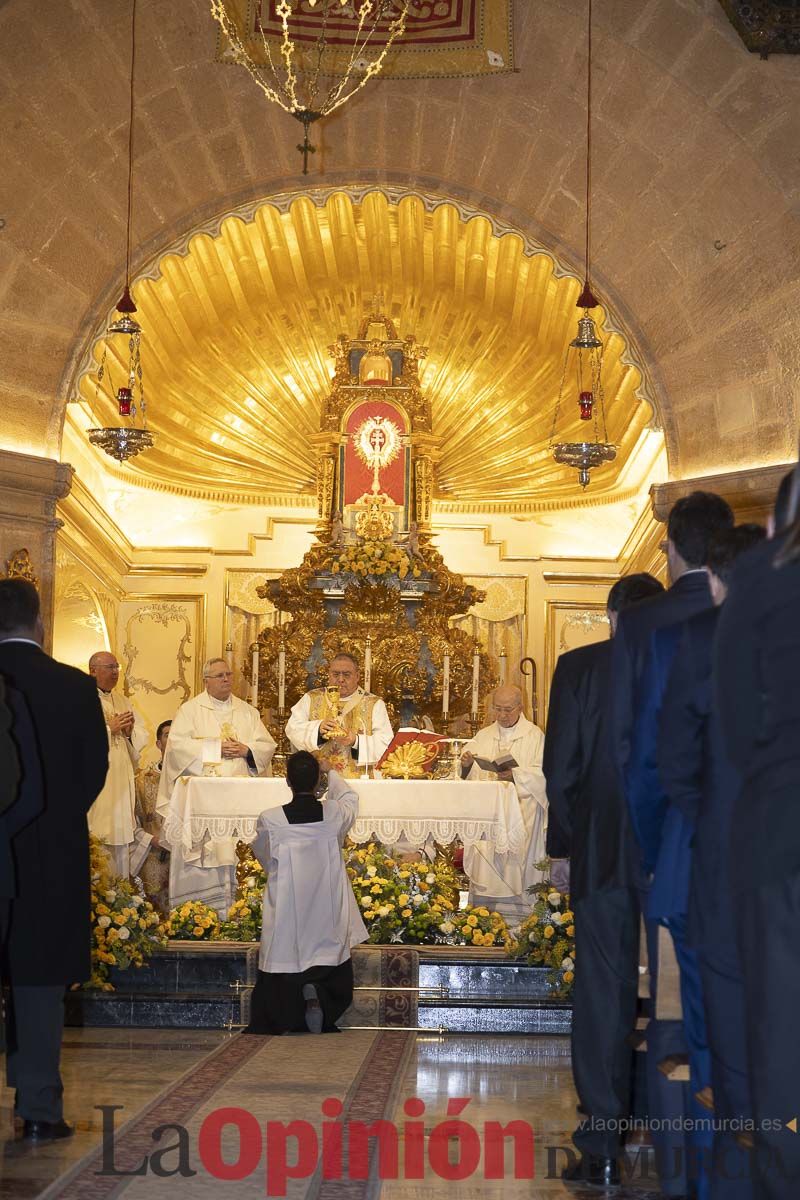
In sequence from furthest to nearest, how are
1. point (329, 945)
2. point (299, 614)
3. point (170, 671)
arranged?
point (170, 671) < point (299, 614) < point (329, 945)

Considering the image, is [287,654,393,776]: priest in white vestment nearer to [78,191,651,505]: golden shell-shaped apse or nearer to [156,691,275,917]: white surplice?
[156,691,275,917]: white surplice

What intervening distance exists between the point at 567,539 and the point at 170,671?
387 cm

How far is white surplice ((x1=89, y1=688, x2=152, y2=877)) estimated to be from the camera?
10.2m

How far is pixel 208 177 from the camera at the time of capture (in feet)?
38.8

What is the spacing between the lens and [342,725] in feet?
34.9

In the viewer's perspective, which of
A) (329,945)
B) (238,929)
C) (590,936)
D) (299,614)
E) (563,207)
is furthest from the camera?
(299,614)

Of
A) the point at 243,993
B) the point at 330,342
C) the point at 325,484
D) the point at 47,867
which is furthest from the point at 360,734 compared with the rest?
the point at 330,342

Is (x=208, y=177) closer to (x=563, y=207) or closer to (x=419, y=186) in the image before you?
(x=419, y=186)

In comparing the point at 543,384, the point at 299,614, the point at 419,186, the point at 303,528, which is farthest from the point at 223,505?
the point at 419,186

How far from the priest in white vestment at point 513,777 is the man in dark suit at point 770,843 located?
677 centimetres

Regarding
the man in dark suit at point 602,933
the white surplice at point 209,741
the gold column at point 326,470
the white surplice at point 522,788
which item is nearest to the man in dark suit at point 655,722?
the man in dark suit at point 602,933

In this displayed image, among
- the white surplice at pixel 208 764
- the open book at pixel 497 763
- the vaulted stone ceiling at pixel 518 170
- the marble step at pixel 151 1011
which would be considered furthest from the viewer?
the vaulted stone ceiling at pixel 518 170

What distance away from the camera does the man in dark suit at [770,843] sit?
2.94 metres

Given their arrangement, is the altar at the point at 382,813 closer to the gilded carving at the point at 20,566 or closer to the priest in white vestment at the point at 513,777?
the priest in white vestment at the point at 513,777
